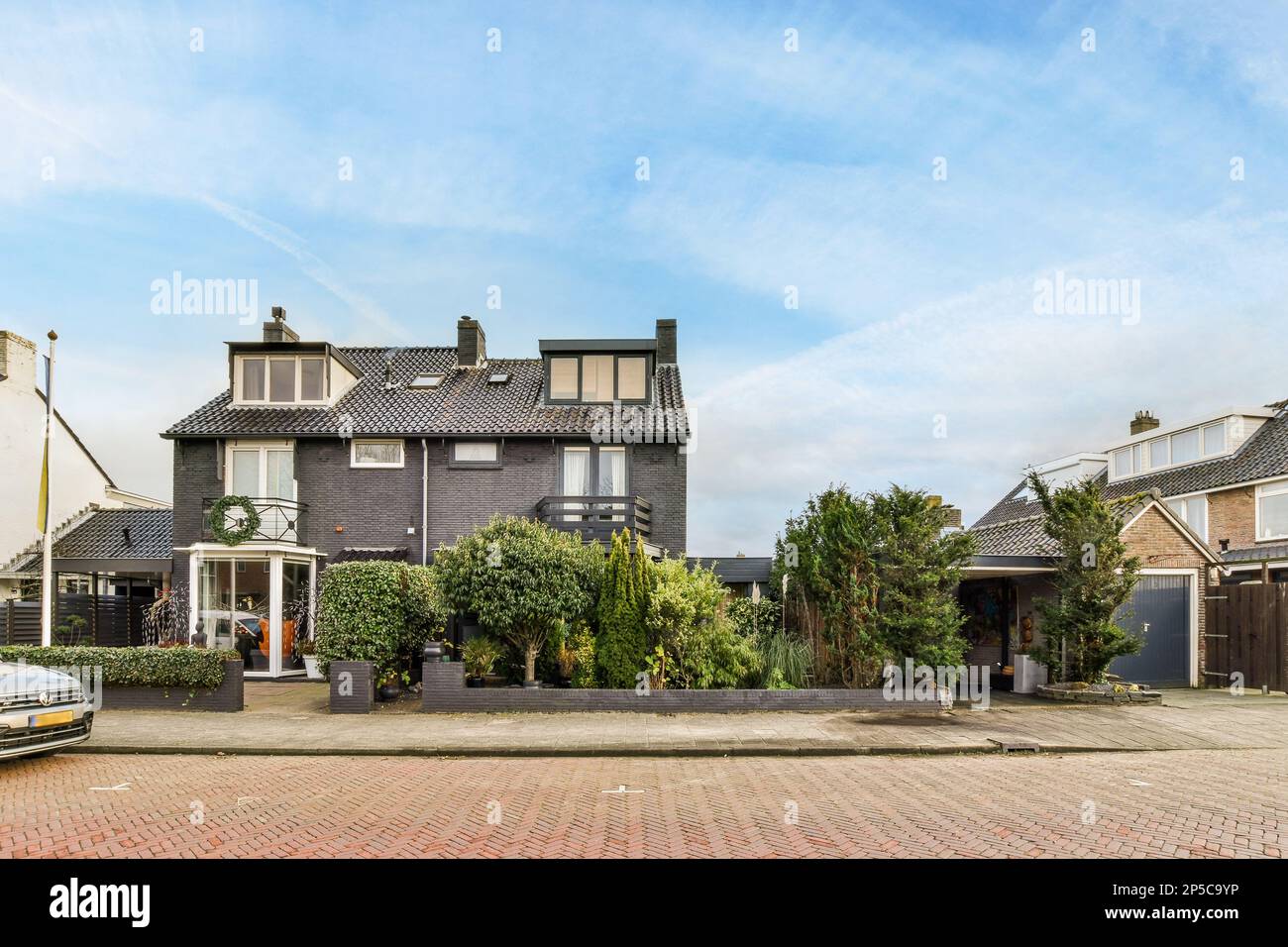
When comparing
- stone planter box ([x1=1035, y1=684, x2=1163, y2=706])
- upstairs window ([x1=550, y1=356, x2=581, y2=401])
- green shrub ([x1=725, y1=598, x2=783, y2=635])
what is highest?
upstairs window ([x1=550, y1=356, x2=581, y2=401])

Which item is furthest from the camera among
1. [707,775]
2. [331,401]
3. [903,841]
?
[331,401]

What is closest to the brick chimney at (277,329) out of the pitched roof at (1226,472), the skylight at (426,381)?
the skylight at (426,381)

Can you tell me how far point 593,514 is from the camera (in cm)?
1980

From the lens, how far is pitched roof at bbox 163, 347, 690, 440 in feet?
69.4

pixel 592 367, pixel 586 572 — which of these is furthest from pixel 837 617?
pixel 592 367

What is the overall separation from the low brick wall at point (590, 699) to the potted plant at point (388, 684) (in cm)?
106

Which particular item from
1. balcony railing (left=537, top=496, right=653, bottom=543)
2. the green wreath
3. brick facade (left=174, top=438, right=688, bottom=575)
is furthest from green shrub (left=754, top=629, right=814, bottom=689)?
the green wreath

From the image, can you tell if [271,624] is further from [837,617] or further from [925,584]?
[925,584]

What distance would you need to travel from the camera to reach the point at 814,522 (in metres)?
16.1

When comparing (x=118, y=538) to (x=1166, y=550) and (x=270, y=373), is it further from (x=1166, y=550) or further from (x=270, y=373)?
(x=1166, y=550)

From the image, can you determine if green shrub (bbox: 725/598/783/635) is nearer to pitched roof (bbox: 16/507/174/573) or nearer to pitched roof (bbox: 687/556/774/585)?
pitched roof (bbox: 687/556/774/585)

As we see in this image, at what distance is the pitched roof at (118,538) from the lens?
22250mm

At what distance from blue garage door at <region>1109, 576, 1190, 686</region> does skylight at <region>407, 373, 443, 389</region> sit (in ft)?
61.4

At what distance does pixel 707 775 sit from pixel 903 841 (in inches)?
130
